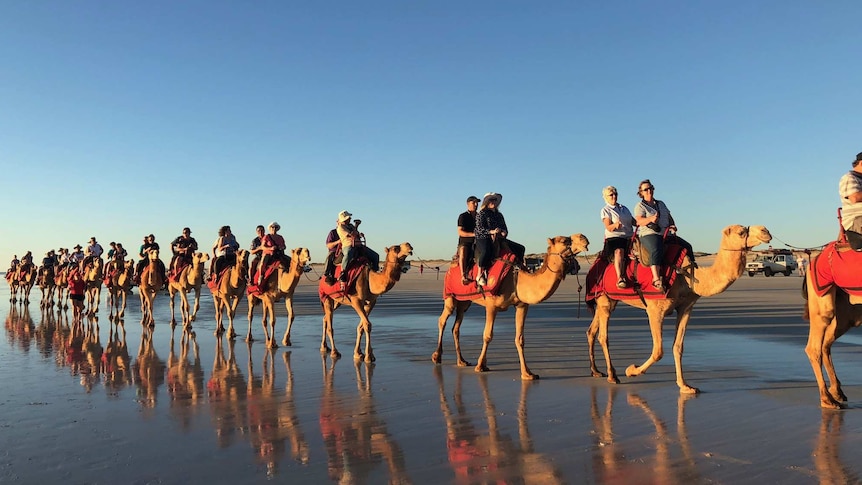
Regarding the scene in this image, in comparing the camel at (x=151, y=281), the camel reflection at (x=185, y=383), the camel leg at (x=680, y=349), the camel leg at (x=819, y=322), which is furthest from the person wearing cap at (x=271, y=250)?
the camel leg at (x=819, y=322)

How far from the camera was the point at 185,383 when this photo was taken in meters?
10.5

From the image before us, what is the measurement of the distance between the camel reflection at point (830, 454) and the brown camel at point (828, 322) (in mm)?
620

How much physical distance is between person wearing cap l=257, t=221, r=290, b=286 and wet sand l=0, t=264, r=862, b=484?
2.71 metres

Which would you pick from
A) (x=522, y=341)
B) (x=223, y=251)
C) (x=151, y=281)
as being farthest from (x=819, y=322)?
(x=151, y=281)

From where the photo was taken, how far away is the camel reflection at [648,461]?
215 inches

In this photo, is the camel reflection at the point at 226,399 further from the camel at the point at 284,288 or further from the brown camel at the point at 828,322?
the brown camel at the point at 828,322

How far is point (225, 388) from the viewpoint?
10047mm

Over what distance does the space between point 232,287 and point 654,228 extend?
13089 mm

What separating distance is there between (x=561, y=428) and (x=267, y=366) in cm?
691

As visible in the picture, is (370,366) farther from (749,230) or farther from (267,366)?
(749,230)

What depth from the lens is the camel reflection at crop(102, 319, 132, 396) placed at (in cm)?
1027

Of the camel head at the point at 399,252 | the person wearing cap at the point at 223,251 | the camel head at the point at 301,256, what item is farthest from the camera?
the person wearing cap at the point at 223,251

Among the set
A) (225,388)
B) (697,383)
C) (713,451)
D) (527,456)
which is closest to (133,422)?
(225,388)

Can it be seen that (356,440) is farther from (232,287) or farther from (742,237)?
(232,287)
